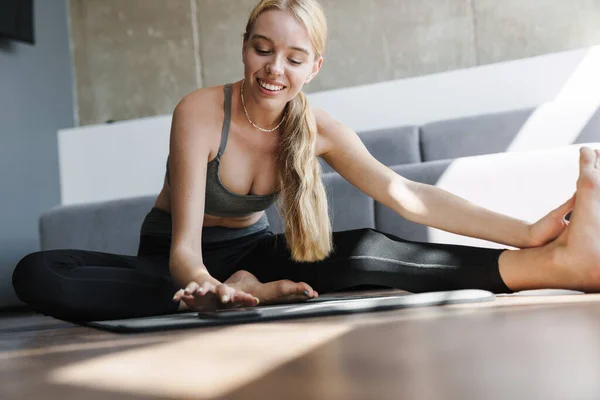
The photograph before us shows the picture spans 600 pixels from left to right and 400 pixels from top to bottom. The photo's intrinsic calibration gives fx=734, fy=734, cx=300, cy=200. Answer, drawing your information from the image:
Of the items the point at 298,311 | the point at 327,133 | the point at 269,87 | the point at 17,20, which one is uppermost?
the point at 17,20

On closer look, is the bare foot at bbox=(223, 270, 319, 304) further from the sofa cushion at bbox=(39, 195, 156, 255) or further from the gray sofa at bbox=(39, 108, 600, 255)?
the sofa cushion at bbox=(39, 195, 156, 255)

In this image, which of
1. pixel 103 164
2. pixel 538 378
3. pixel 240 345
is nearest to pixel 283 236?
pixel 240 345

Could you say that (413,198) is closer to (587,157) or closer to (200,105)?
(587,157)

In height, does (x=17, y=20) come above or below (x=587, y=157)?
above

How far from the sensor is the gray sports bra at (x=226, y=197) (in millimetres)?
1901

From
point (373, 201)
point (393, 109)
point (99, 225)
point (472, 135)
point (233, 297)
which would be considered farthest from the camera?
point (393, 109)

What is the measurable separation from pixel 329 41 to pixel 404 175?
2052mm

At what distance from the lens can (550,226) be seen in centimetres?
170

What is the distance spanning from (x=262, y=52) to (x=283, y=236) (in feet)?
1.72

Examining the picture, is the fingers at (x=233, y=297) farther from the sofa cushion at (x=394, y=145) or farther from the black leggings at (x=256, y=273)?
the sofa cushion at (x=394, y=145)

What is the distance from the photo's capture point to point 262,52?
1822 millimetres

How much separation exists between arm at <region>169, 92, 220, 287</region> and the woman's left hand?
771mm

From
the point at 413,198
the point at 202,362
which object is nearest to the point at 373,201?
the point at 413,198

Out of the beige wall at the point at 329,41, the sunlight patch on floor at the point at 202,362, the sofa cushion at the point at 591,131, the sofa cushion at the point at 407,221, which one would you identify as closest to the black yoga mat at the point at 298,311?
the sunlight patch on floor at the point at 202,362
